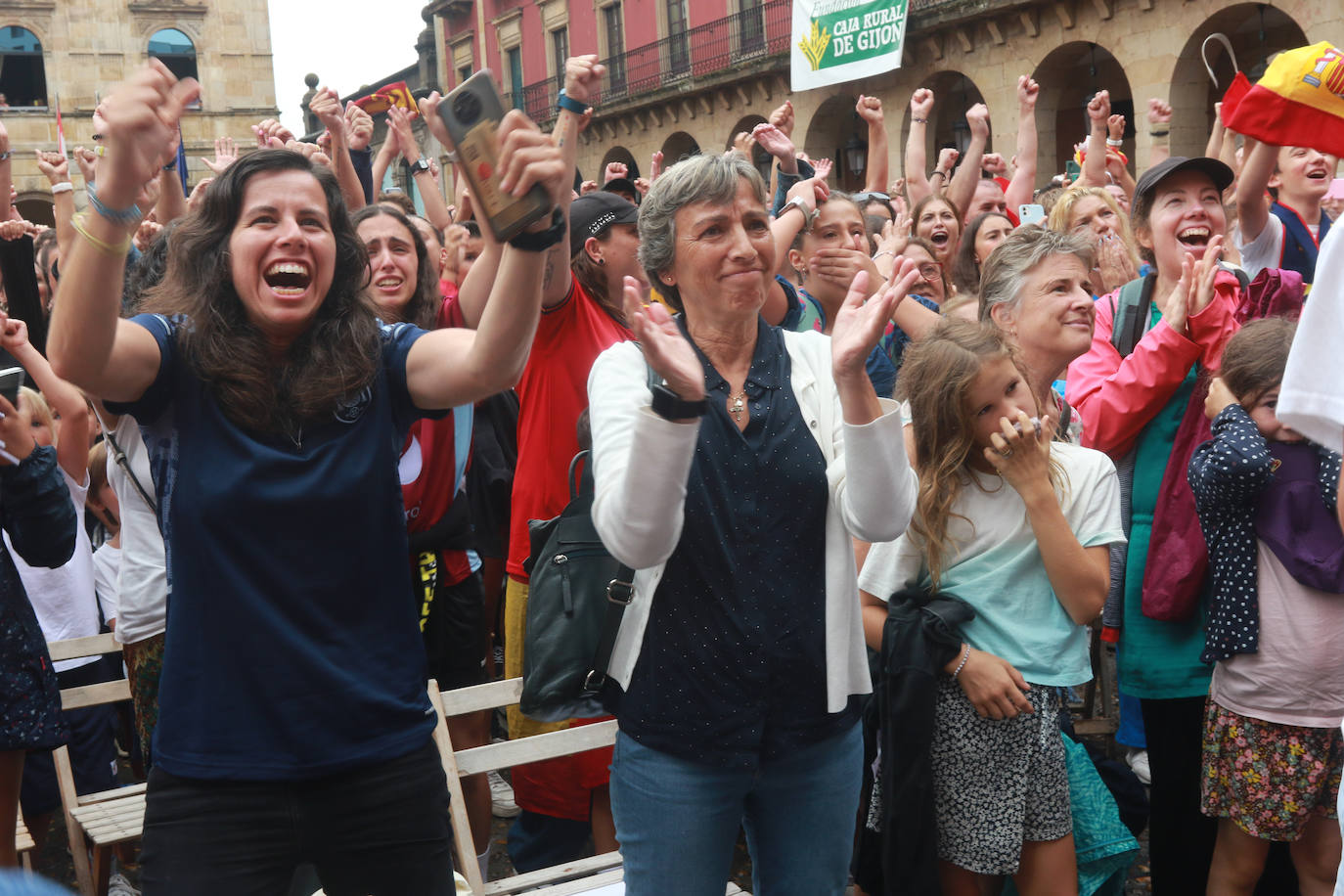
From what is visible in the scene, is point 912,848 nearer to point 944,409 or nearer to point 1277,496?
point 944,409

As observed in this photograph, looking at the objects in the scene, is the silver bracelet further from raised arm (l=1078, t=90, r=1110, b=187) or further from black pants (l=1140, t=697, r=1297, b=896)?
raised arm (l=1078, t=90, r=1110, b=187)

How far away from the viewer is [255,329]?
7.70 feet

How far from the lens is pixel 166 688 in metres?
2.20

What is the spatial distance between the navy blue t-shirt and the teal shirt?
2086mm

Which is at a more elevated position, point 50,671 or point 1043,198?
point 1043,198

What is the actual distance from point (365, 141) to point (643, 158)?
75.9ft

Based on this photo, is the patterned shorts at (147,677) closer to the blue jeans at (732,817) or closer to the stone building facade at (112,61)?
the blue jeans at (732,817)

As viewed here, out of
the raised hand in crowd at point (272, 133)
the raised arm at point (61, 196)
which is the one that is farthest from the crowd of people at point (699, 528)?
the raised hand in crowd at point (272, 133)

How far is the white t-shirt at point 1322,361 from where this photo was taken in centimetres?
153

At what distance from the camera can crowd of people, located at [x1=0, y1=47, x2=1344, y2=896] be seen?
216 cm

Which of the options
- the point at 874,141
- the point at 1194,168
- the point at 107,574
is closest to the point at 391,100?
the point at 874,141

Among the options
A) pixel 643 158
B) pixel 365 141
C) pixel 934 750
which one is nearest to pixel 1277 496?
pixel 934 750

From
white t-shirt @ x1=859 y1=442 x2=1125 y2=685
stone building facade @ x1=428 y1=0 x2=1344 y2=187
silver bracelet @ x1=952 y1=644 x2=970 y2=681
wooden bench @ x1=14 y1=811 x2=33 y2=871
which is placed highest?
stone building facade @ x1=428 y1=0 x2=1344 y2=187

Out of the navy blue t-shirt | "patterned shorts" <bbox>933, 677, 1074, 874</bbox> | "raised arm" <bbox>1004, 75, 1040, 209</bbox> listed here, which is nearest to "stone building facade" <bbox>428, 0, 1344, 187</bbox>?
"raised arm" <bbox>1004, 75, 1040, 209</bbox>
